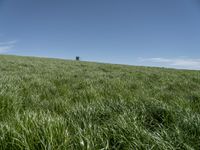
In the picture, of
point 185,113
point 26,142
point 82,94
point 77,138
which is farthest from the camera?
point 82,94

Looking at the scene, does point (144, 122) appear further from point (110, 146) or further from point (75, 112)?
point (75, 112)

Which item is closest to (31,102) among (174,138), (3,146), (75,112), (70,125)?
(75,112)

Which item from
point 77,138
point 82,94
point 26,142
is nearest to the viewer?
point 26,142

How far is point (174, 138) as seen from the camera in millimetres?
2162

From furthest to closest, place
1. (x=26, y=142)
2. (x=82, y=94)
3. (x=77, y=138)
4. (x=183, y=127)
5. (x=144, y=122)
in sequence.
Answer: (x=82, y=94) → (x=144, y=122) → (x=183, y=127) → (x=77, y=138) → (x=26, y=142)

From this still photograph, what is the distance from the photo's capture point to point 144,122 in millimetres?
2777

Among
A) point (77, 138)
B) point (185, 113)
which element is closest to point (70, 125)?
point (77, 138)

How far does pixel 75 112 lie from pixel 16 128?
1051mm

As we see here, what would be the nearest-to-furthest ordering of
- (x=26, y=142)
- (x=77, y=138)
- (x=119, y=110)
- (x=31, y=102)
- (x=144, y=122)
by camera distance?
(x=26, y=142) → (x=77, y=138) → (x=144, y=122) → (x=119, y=110) → (x=31, y=102)

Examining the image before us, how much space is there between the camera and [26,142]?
6.07 feet

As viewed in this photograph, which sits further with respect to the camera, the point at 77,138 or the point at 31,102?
the point at 31,102

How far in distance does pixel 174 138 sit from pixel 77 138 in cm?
107

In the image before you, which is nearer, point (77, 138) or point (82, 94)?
point (77, 138)

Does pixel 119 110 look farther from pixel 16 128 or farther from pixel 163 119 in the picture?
pixel 16 128
